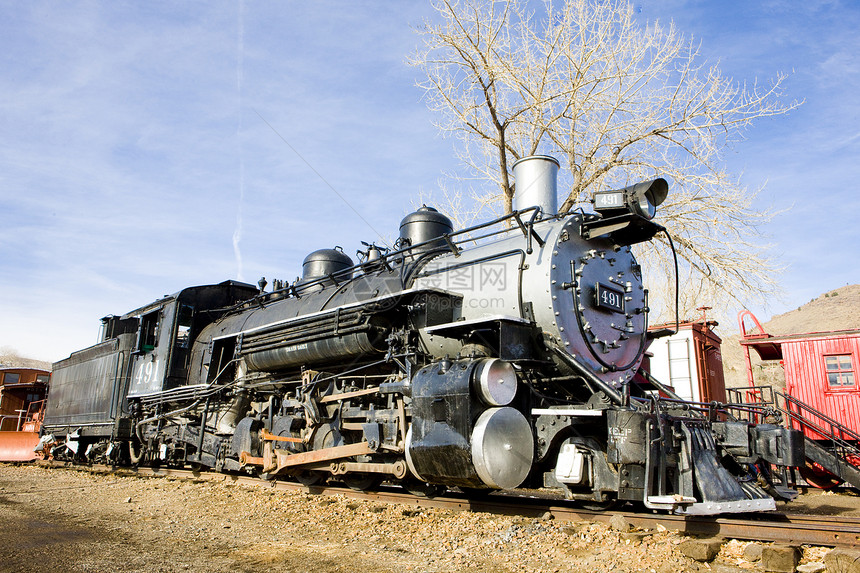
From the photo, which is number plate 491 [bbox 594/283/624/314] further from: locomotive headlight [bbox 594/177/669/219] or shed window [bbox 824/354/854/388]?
shed window [bbox 824/354/854/388]

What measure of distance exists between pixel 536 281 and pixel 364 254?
158 inches

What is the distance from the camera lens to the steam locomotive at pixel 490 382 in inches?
184

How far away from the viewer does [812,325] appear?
63.3 meters

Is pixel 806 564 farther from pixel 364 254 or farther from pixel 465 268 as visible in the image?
pixel 364 254

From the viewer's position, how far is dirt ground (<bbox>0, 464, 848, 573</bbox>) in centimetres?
411

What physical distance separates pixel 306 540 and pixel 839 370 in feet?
38.6

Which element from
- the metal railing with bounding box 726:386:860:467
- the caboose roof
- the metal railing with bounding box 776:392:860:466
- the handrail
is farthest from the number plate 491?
the caboose roof

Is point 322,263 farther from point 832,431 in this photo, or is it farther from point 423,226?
point 832,431

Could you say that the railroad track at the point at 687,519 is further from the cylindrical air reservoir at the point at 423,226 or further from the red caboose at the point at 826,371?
the red caboose at the point at 826,371

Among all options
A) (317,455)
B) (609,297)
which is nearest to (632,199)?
(609,297)

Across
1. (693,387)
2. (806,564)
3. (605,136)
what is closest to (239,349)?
(806,564)

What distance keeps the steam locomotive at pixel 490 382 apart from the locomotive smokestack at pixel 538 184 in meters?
0.02

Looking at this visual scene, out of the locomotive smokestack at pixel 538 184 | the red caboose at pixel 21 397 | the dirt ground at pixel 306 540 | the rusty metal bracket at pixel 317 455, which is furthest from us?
the red caboose at pixel 21 397

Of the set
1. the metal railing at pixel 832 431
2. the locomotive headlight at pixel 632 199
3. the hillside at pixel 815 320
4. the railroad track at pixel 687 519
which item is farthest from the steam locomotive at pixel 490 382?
the hillside at pixel 815 320
